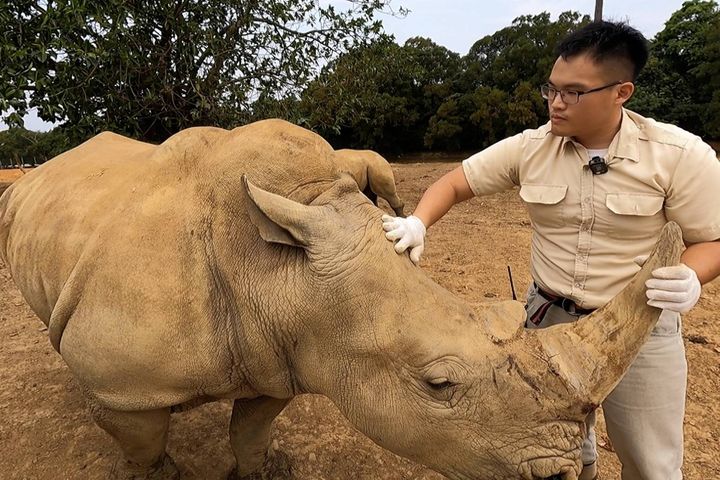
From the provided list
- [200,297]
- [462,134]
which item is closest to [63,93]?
[200,297]

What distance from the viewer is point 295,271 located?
230cm

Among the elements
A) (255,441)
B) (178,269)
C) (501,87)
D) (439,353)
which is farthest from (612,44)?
(501,87)

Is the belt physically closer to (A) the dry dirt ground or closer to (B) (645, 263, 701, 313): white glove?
(B) (645, 263, 701, 313): white glove

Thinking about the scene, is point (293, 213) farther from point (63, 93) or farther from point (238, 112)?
point (238, 112)

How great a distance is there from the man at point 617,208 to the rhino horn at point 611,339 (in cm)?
30

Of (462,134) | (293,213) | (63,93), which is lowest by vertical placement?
(462,134)

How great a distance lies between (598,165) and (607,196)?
16 cm

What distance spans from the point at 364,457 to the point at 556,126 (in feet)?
8.45

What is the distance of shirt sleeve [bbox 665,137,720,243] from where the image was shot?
2408 millimetres

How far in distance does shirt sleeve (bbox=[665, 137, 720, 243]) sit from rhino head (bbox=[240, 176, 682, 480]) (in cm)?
56

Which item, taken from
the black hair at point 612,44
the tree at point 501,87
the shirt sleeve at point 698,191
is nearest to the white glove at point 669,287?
the shirt sleeve at point 698,191

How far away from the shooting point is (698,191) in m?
2.42

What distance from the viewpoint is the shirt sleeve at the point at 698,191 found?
2408 mm

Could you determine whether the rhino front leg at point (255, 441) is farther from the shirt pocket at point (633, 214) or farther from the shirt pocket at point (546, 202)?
the shirt pocket at point (633, 214)
